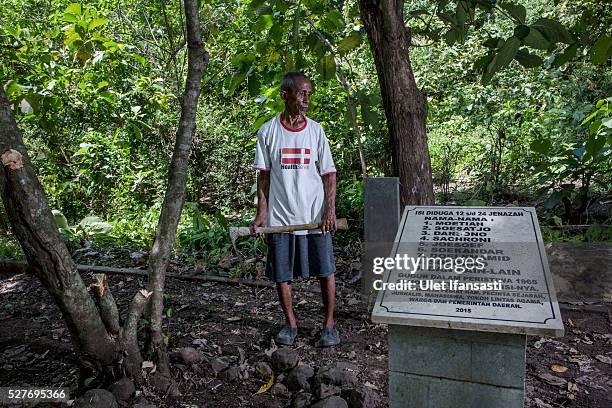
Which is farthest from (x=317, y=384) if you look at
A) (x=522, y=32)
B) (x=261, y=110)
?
(x=261, y=110)

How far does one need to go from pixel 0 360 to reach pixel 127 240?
9.80ft

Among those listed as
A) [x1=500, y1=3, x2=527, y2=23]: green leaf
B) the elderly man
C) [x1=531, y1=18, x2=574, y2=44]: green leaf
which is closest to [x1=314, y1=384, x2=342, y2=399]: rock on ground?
the elderly man

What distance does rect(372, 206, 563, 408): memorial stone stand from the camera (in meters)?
2.02

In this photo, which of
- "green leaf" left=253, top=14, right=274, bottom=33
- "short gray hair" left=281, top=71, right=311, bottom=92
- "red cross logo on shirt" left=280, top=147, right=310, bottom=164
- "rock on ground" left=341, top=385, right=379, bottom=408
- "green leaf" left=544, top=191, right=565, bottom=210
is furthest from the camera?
"green leaf" left=544, top=191, right=565, bottom=210

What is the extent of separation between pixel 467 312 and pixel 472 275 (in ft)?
0.74

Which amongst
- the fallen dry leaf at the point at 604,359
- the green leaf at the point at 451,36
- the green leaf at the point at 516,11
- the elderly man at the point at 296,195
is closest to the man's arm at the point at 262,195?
the elderly man at the point at 296,195

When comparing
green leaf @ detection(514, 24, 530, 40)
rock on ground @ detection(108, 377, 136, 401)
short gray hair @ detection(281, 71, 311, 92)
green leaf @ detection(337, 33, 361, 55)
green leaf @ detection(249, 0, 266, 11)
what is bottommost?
rock on ground @ detection(108, 377, 136, 401)

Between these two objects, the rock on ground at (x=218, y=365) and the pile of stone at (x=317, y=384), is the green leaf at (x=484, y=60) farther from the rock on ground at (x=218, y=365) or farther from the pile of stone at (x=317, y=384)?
the rock on ground at (x=218, y=365)

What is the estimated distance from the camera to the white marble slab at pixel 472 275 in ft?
6.55

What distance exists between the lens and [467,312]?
6.68 feet

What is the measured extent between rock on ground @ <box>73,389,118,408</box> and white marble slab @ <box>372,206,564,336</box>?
1.29m

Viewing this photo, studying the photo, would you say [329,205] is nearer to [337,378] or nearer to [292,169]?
[292,169]

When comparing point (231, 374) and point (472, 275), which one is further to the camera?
point (231, 374)

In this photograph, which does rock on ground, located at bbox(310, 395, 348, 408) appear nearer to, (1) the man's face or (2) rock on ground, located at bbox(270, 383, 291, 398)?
(2) rock on ground, located at bbox(270, 383, 291, 398)
